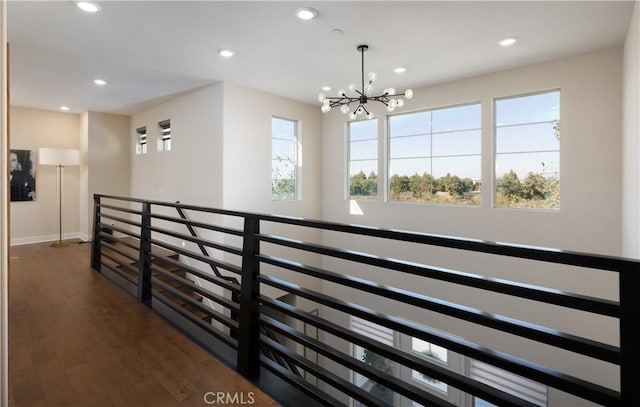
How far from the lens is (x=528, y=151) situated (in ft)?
14.5

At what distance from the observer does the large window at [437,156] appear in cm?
491

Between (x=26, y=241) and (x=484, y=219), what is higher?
(x=484, y=219)

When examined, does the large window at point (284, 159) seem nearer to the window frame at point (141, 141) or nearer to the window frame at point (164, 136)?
the window frame at point (164, 136)

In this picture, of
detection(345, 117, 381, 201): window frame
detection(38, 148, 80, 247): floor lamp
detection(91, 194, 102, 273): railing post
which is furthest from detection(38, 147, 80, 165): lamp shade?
detection(345, 117, 381, 201): window frame

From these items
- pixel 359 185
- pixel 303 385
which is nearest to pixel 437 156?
pixel 359 185

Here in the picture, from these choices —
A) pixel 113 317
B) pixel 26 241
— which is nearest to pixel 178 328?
pixel 113 317

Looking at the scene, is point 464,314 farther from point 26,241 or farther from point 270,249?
point 26,241

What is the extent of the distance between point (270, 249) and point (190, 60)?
3191 mm

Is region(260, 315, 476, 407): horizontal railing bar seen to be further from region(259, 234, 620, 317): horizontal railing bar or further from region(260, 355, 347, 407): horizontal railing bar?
region(259, 234, 620, 317): horizontal railing bar

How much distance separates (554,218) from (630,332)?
387 centimetres

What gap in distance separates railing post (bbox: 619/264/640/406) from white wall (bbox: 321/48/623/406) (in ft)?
12.1

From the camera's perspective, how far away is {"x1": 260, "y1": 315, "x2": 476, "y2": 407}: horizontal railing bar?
4.28 feet

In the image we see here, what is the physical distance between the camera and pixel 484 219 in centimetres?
473

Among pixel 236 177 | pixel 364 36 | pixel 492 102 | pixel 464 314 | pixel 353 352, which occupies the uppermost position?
pixel 364 36
